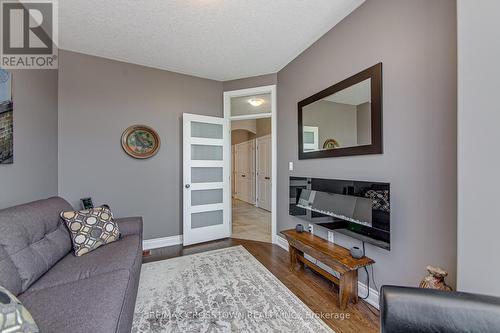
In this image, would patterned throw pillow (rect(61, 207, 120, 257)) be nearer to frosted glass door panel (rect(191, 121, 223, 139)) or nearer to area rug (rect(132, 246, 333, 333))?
area rug (rect(132, 246, 333, 333))

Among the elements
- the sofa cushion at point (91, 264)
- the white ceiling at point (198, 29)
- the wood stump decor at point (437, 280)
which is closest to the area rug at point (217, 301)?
the sofa cushion at point (91, 264)

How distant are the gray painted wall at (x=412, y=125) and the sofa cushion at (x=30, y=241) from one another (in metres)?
2.39

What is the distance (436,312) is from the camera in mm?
816

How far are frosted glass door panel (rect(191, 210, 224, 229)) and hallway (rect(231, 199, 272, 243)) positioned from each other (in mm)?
412

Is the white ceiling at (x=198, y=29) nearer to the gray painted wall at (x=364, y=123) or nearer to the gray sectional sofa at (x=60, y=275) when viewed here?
the gray painted wall at (x=364, y=123)

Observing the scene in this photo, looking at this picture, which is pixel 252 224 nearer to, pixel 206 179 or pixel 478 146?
pixel 206 179

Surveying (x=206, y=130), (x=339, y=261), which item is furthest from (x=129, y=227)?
(x=339, y=261)

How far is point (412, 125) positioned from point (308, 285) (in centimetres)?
167

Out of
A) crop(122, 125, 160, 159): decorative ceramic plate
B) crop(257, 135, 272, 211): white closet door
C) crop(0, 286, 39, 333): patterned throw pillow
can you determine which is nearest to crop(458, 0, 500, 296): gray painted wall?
crop(0, 286, 39, 333): patterned throw pillow

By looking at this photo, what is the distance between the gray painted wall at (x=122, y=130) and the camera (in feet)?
8.53

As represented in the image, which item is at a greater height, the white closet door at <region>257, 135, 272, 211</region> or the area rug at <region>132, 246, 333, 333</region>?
the white closet door at <region>257, 135, 272, 211</region>

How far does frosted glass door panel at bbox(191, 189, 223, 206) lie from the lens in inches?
126

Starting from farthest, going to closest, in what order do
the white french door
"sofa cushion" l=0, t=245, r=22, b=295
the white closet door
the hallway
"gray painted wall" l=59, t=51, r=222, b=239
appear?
the white closet door → the hallway → the white french door → "gray painted wall" l=59, t=51, r=222, b=239 → "sofa cushion" l=0, t=245, r=22, b=295

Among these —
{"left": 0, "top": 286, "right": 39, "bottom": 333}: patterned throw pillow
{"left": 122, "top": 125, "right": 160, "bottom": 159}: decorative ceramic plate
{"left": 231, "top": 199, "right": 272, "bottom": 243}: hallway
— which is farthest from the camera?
{"left": 231, "top": 199, "right": 272, "bottom": 243}: hallway
